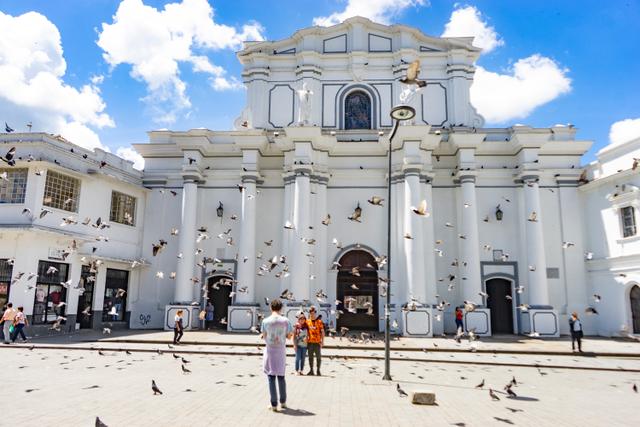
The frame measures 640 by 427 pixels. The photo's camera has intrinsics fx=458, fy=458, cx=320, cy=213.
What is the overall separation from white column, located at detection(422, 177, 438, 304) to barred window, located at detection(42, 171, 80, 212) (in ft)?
54.3

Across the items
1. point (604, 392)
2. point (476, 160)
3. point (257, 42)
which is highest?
point (257, 42)

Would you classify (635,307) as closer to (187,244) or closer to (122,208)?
(187,244)

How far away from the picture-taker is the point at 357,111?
26453 mm

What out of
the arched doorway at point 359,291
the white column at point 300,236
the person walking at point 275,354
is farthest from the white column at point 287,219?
the person walking at point 275,354

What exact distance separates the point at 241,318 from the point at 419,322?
335 inches

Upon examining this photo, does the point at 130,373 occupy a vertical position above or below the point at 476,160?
below

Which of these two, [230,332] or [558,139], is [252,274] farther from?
[558,139]

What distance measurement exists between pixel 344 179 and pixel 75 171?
13.0 m

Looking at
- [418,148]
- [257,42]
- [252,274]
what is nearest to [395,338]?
[252,274]

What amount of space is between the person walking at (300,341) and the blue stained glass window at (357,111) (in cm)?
1646

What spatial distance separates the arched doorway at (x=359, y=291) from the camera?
23547 millimetres

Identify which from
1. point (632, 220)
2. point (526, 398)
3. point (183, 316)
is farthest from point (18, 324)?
point (632, 220)

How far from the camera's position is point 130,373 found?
11.4 m

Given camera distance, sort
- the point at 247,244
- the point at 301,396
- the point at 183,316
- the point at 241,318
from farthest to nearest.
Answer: the point at 247,244
the point at 183,316
the point at 241,318
the point at 301,396
